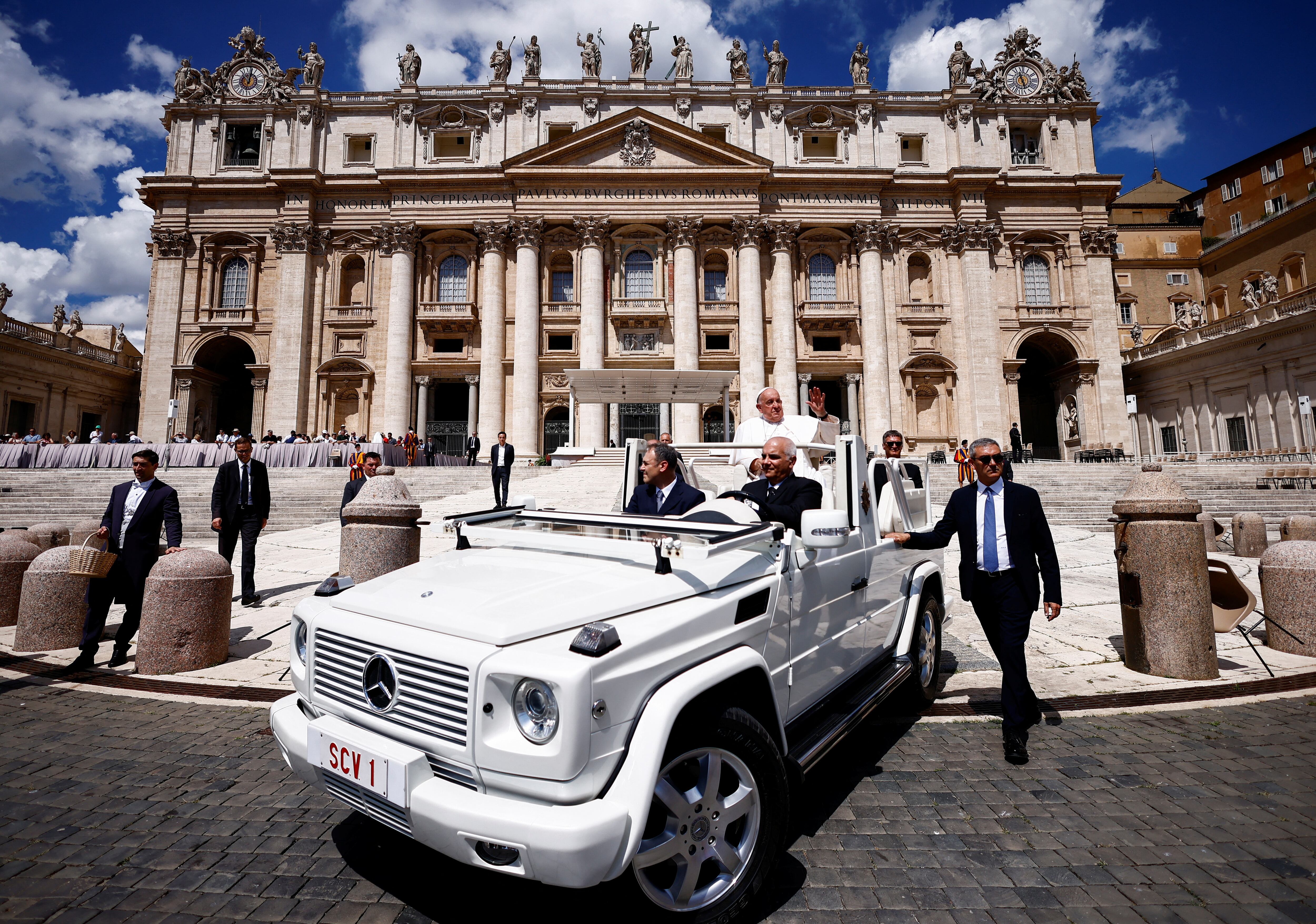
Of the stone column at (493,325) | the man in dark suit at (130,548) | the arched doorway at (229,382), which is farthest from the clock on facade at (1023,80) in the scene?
the arched doorway at (229,382)

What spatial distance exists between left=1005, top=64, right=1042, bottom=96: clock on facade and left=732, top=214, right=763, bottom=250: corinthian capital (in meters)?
18.3

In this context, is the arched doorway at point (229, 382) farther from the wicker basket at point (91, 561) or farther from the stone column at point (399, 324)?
the wicker basket at point (91, 561)

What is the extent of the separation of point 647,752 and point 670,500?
2.41 meters

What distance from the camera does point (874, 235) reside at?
109 feet

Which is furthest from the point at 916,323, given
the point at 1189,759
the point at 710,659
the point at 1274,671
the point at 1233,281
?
the point at 710,659

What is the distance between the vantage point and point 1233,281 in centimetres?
4022

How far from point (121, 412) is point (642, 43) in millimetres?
39405

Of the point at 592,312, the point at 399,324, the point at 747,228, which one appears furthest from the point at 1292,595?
the point at 399,324

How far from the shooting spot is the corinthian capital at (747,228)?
1276 inches

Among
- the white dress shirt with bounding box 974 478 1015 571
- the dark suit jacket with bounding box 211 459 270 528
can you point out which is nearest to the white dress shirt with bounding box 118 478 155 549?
the dark suit jacket with bounding box 211 459 270 528

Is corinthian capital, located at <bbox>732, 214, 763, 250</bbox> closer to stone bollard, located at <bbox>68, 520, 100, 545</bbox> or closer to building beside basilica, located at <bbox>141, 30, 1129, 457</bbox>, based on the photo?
building beside basilica, located at <bbox>141, 30, 1129, 457</bbox>

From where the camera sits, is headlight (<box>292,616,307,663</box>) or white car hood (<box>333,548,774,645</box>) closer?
white car hood (<box>333,548,774,645</box>)

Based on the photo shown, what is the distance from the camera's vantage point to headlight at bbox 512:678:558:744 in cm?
196

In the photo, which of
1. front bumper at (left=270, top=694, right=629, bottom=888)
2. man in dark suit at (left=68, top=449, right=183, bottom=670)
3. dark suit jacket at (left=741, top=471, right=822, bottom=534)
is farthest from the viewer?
man in dark suit at (left=68, top=449, right=183, bottom=670)
